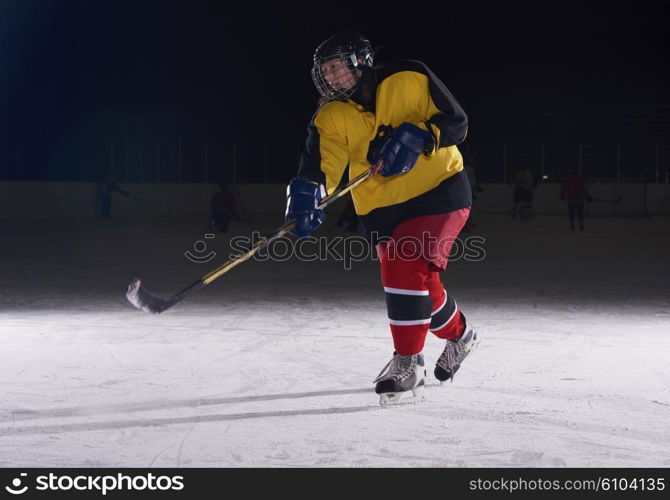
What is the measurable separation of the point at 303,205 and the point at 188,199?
19.0 meters

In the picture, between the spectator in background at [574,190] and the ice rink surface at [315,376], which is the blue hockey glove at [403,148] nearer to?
the ice rink surface at [315,376]

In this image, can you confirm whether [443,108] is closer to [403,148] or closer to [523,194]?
[403,148]

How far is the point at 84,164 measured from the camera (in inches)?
823

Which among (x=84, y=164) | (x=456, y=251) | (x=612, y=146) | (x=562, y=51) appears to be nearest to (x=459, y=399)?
(x=456, y=251)

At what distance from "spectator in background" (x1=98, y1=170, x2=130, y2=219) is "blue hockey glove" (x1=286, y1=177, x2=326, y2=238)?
16451 millimetres

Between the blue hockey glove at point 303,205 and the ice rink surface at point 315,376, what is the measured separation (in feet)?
2.16

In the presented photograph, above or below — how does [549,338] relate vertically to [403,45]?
above

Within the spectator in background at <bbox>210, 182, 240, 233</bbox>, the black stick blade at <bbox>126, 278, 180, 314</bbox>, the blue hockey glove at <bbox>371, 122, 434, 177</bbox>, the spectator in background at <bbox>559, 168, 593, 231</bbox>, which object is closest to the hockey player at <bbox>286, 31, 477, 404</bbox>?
the blue hockey glove at <bbox>371, 122, 434, 177</bbox>

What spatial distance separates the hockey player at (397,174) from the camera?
3590 mm

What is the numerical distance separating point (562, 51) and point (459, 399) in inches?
1038

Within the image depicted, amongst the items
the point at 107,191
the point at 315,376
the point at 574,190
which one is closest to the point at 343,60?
the point at 315,376

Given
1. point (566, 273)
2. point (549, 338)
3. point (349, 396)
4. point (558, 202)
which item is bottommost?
point (558, 202)

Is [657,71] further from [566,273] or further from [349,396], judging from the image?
[349,396]
